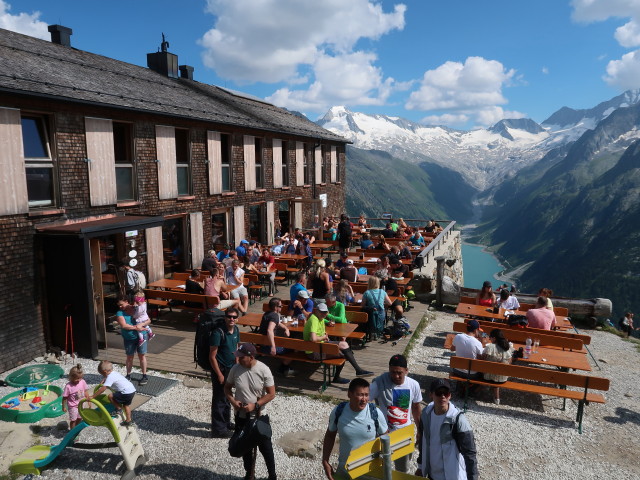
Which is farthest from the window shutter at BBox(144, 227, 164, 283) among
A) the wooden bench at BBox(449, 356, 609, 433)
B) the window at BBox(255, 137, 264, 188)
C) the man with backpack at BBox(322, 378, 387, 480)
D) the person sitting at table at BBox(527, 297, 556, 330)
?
the man with backpack at BBox(322, 378, 387, 480)

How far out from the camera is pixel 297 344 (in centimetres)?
867

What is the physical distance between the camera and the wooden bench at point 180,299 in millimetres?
11734

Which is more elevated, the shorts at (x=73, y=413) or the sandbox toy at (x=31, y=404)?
the shorts at (x=73, y=413)

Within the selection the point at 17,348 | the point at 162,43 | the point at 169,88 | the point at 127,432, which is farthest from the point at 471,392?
the point at 162,43

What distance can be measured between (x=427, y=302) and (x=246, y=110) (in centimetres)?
1210

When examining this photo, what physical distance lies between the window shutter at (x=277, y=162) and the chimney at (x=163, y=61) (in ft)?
19.3

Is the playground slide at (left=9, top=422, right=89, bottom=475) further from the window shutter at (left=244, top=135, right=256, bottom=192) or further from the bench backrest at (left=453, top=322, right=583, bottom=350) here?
the window shutter at (left=244, top=135, right=256, bottom=192)

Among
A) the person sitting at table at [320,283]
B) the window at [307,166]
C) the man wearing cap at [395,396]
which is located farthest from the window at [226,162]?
the man wearing cap at [395,396]

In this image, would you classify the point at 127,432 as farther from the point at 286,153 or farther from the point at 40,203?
the point at 286,153

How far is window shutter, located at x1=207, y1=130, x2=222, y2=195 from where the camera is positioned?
1662cm

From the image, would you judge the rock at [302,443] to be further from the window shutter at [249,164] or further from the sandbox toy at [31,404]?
the window shutter at [249,164]

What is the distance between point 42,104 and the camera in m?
10.2

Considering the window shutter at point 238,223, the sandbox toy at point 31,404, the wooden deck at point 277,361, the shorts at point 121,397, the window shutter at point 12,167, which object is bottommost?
the wooden deck at point 277,361

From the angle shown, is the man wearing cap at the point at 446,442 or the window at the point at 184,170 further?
the window at the point at 184,170
